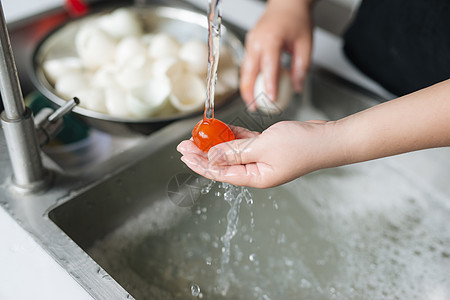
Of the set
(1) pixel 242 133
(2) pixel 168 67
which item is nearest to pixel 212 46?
(1) pixel 242 133

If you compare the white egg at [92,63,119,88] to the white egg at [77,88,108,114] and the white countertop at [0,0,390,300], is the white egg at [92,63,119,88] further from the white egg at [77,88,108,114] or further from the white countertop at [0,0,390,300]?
the white countertop at [0,0,390,300]

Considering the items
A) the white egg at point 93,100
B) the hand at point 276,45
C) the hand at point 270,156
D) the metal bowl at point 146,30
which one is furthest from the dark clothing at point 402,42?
the white egg at point 93,100

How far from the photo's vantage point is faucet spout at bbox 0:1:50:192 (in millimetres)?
554

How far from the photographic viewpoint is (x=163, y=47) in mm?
974

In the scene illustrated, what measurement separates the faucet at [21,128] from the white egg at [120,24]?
0.42m

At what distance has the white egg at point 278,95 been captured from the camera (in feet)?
2.89

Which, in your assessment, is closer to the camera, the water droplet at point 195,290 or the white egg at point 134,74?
the water droplet at point 195,290

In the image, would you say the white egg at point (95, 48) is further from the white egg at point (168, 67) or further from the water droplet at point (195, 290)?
the water droplet at point (195, 290)

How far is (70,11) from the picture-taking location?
1119mm

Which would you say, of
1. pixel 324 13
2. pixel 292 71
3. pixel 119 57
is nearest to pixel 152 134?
pixel 119 57

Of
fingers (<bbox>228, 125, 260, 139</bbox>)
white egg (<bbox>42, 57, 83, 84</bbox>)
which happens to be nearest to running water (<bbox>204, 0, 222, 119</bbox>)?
fingers (<bbox>228, 125, 260, 139</bbox>)

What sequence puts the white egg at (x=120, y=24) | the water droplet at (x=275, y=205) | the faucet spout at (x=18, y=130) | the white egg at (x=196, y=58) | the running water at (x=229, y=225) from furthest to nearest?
1. the white egg at (x=120, y=24)
2. the white egg at (x=196, y=58)
3. the water droplet at (x=275, y=205)
4. the running water at (x=229, y=225)
5. the faucet spout at (x=18, y=130)

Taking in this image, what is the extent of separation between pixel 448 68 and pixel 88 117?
683 millimetres

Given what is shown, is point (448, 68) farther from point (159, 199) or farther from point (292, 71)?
point (159, 199)
